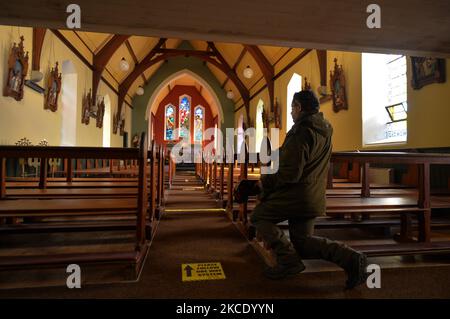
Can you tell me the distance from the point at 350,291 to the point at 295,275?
318 millimetres

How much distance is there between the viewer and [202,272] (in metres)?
1.88

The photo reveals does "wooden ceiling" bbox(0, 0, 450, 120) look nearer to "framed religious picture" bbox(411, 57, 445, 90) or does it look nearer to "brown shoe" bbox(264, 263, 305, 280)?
"framed religious picture" bbox(411, 57, 445, 90)

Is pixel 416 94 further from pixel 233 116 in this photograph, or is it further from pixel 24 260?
pixel 233 116

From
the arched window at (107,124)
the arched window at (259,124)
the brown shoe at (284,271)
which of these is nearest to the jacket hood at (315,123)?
the brown shoe at (284,271)

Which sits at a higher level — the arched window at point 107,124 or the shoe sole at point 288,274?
the arched window at point 107,124

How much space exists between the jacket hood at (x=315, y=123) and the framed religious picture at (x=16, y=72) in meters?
A: 4.56

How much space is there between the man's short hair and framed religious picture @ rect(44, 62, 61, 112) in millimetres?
5649

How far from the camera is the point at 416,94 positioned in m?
4.37

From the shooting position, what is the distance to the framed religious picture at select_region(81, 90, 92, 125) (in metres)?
7.80

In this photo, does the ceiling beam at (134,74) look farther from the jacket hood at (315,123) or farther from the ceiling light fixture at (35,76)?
the jacket hood at (315,123)

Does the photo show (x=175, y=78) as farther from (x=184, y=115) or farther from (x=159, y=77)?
(x=184, y=115)

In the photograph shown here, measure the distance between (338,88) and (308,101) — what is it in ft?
16.9

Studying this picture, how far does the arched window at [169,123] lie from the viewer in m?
17.2

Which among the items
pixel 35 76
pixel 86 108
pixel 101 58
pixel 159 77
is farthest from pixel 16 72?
pixel 159 77
